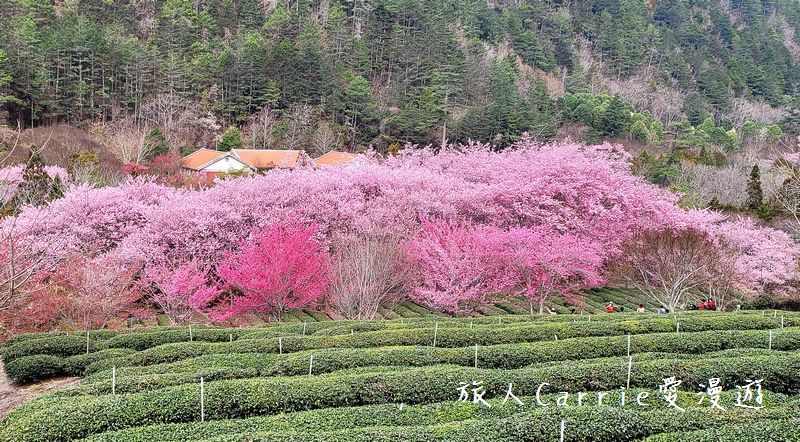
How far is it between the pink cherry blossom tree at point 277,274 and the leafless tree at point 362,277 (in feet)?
3.18

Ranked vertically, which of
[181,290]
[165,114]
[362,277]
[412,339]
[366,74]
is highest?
[366,74]

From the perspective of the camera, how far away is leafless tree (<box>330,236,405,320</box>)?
2066cm

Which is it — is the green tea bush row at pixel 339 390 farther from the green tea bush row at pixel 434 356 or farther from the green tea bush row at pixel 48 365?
the green tea bush row at pixel 48 365

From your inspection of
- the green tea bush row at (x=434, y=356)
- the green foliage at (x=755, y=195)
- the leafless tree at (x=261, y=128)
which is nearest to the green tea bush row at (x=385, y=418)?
the green tea bush row at (x=434, y=356)

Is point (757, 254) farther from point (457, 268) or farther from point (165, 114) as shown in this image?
point (165, 114)

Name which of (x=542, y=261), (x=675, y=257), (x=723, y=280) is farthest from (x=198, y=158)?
(x=723, y=280)

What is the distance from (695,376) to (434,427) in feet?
19.8

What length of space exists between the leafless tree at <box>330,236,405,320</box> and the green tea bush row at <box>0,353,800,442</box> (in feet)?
30.6

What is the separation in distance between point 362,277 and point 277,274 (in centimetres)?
326

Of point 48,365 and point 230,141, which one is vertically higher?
point 230,141

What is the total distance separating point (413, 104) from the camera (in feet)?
217

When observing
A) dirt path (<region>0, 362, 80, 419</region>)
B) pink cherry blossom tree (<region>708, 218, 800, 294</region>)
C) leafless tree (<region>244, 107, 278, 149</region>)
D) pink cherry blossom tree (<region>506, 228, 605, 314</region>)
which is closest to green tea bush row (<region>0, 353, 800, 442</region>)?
dirt path (<region>0, 362, 80, 419</region>)

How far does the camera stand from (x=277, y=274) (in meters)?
20.5

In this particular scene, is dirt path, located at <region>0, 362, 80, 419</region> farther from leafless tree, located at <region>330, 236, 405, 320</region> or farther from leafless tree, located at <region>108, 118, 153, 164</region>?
leafless tree, located at <region>108, 118, 153, 164</region>
